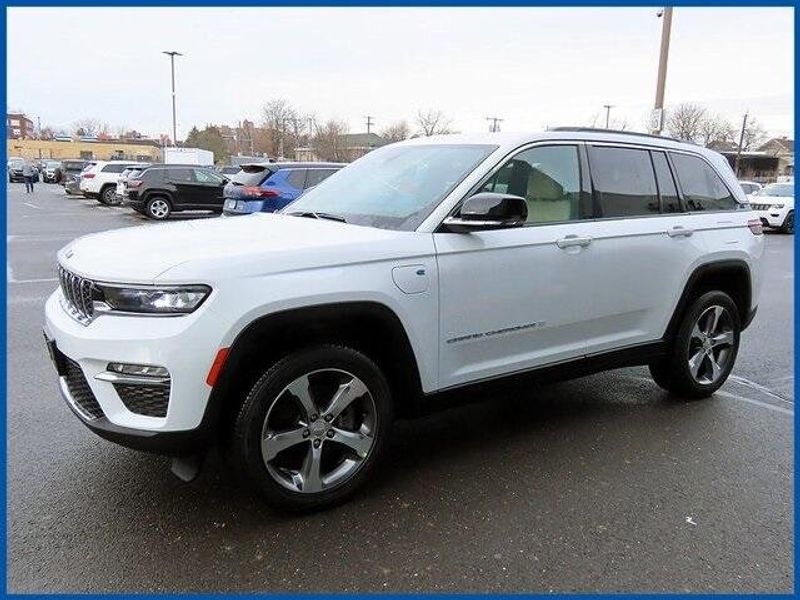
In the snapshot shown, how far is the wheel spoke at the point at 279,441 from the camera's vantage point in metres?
2.87

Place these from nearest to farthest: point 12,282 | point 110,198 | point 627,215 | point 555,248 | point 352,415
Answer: point 352,415 → point 555,248 → point 627,215 → point 12,282 → point 110,198

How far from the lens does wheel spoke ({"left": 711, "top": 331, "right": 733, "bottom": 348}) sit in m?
4.70

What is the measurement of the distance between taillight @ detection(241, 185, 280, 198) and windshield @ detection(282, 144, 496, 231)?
7.35m

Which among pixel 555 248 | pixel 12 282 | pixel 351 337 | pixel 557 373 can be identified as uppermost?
pixel 555 248

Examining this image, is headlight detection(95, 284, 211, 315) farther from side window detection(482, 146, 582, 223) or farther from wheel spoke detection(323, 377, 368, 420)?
side window detection(482, 146, 582, 223)

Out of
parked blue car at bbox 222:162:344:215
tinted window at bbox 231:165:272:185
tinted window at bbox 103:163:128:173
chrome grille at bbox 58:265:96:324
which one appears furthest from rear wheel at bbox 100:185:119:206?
chrome grille at bbox 58:265:96:324

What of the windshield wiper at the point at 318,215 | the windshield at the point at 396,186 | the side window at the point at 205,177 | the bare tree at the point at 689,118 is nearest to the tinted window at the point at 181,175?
the side window at the point at 205,177

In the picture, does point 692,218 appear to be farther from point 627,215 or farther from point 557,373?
point 557,373

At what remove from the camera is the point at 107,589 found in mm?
2543

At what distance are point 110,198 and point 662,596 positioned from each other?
27674 mm

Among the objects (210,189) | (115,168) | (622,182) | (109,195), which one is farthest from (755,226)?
(115,168)

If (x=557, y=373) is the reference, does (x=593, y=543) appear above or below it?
below

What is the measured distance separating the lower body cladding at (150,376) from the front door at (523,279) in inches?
48.8

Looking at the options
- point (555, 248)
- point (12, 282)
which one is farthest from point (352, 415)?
point (12, 282)
